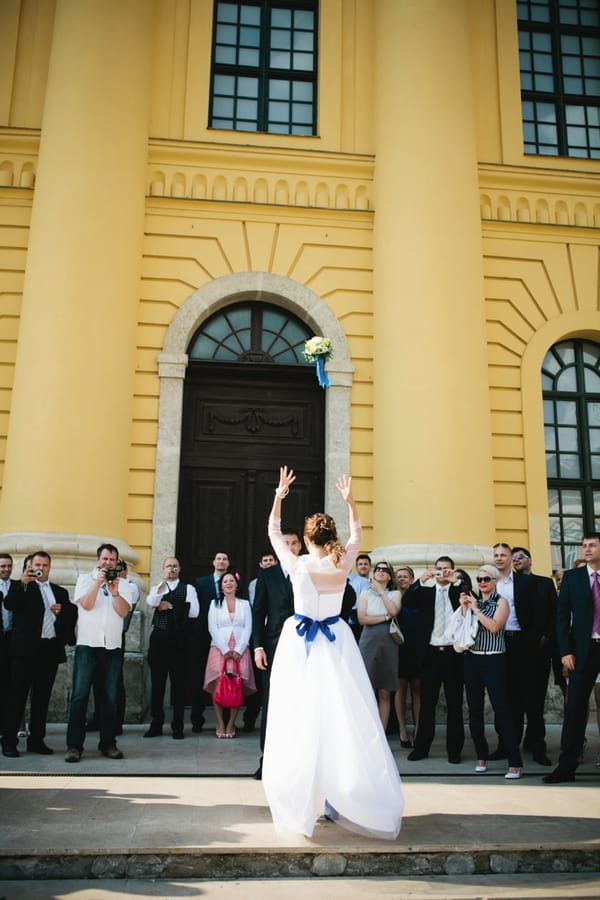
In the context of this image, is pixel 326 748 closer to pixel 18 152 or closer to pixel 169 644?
pixel 169 644

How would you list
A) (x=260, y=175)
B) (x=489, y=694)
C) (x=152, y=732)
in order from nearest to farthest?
(x=489, y=694), (x=152, y=732), (x=260, y=175)

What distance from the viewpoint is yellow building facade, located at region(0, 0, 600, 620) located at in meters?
10.7

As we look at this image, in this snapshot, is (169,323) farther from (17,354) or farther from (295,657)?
(295,657)

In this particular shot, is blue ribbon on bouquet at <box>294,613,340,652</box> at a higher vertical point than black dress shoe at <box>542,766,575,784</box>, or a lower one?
higher

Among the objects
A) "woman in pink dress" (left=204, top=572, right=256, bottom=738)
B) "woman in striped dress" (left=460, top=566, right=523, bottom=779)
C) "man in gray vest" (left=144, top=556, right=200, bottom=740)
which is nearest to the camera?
"woman in striped dress" (left=460, top=566, right=523, bottom=779)

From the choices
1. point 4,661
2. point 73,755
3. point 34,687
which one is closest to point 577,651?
point 73,755

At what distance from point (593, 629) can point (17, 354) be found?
306 inches

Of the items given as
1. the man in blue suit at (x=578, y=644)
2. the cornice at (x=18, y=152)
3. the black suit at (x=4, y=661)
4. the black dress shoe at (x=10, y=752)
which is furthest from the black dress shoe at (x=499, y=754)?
the cornice at (x=18, y=152)

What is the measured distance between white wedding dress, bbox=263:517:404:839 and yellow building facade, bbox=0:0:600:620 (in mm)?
5219

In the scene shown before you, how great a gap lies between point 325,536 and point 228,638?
→ 4126 mm

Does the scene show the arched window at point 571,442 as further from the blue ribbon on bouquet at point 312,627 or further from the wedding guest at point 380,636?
the blue ribbon on bouquet at point 312,627

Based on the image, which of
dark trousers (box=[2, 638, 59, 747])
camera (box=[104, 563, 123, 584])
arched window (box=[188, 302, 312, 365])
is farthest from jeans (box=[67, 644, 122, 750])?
arched window (box=[188, 302, 312, 365])

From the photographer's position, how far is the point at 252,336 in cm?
1226

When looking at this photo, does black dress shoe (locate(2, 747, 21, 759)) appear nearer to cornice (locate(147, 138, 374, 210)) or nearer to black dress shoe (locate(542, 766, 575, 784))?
black dress shoe (locate(542, 766, 575, 784))
